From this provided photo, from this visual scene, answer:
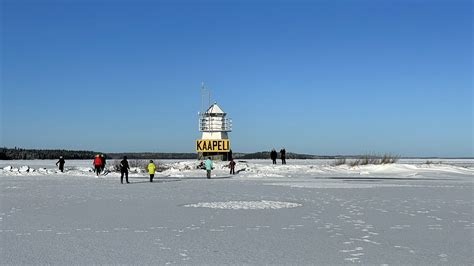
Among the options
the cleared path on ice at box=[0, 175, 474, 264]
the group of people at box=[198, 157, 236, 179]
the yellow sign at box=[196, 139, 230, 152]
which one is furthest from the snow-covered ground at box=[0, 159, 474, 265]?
the yellow sign at box=[196, 139, 230, 152]

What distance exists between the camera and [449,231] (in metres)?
9.66

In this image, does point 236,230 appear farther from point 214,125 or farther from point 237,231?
point 214,125

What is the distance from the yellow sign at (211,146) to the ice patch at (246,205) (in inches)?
1477

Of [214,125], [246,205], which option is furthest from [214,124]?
[246,205]

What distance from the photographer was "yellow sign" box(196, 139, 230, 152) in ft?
173

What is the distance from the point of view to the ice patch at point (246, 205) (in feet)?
45.1

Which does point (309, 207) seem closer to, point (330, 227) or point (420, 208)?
point (420, 208)

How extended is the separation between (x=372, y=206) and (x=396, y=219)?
270 centimetres

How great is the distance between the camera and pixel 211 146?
2079 inches

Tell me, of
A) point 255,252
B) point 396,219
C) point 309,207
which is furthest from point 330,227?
point 309,207

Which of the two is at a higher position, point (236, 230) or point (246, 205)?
point (246, 205)

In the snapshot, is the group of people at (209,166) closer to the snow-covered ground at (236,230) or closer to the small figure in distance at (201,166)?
the small figure in distance at (201,166)

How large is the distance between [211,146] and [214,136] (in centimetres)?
150

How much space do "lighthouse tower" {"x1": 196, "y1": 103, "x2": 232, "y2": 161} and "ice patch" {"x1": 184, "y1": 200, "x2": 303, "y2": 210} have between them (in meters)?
37.6
